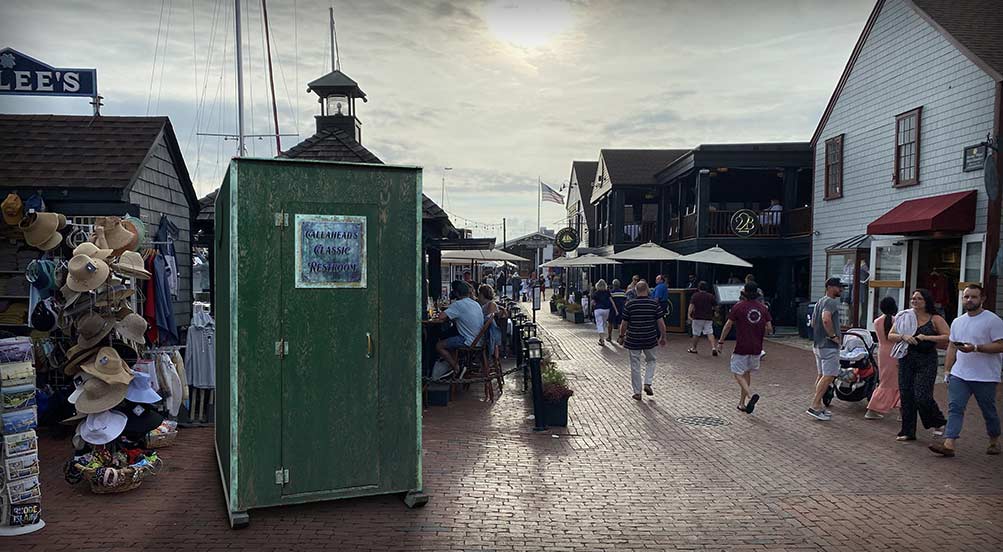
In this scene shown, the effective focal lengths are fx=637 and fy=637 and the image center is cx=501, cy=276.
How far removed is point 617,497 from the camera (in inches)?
221

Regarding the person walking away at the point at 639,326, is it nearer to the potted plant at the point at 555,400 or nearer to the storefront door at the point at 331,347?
the potted plant at the point at 555,400

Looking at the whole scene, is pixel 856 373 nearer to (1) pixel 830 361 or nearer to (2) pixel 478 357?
(1) pixel 830 361

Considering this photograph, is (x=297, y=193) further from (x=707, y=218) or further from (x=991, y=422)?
(x=707, y=218)

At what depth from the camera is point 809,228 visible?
20.2 metres

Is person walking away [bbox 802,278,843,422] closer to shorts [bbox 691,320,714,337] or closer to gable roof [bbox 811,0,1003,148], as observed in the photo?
shorts [bbox 691,320,714,337]

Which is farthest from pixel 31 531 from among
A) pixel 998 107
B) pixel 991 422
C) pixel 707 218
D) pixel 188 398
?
pixel 707 218

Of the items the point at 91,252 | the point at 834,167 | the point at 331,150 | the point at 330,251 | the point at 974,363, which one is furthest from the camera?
the point at 834,167

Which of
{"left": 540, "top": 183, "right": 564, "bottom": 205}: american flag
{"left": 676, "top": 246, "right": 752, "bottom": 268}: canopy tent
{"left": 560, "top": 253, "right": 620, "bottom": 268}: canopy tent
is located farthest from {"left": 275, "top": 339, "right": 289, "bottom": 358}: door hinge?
{"left": 540, "top": 183, "right": 564, "bottom": 205}: american flag

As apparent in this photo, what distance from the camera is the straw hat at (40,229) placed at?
7.02 metres

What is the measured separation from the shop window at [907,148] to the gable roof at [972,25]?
157cm

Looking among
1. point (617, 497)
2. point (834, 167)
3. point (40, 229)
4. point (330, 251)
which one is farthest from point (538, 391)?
point (834, 167)

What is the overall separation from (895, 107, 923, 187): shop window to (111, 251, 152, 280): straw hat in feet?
49.5

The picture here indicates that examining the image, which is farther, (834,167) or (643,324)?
(834,167)

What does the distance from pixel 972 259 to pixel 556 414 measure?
9850 millimetres
